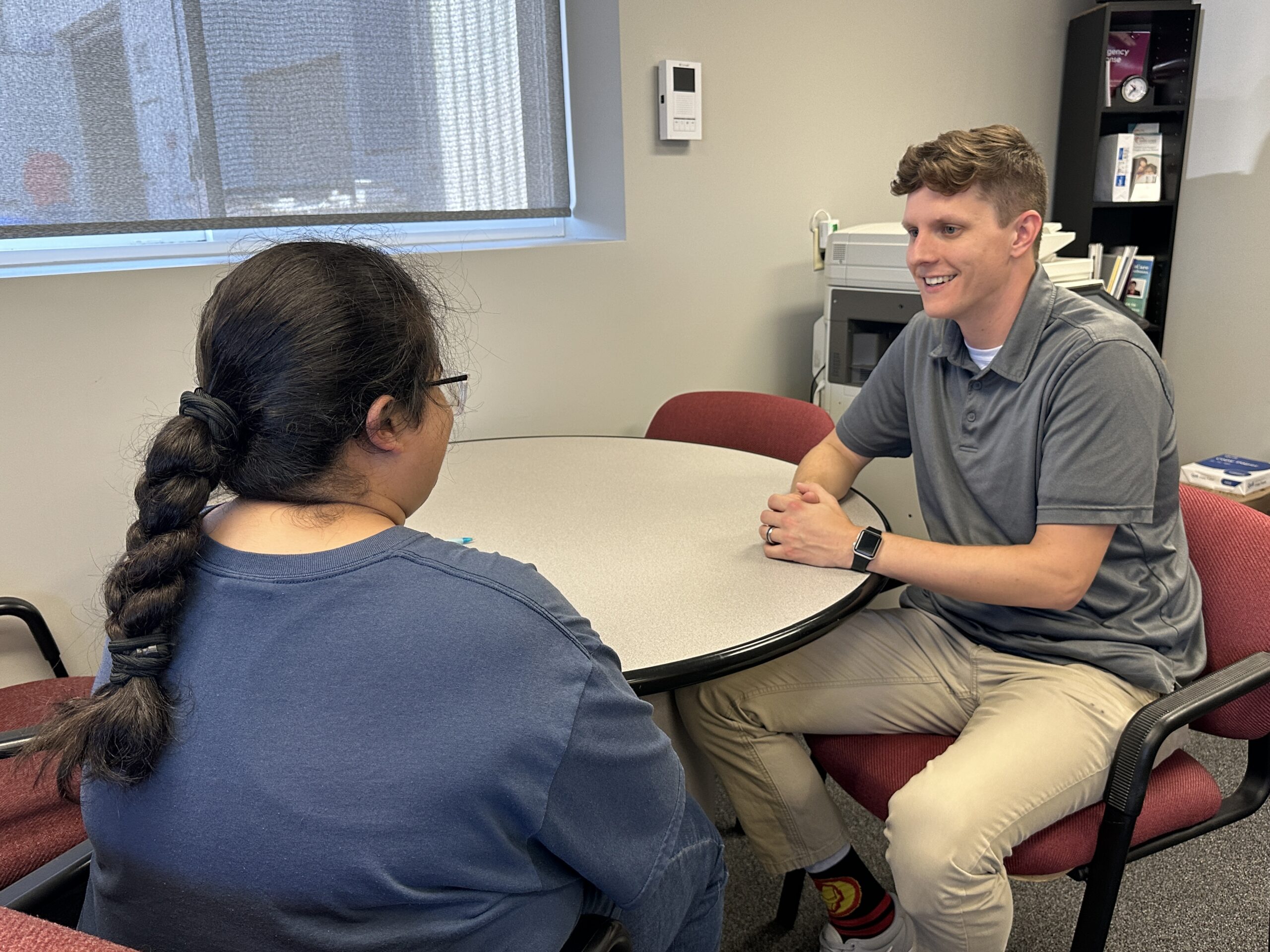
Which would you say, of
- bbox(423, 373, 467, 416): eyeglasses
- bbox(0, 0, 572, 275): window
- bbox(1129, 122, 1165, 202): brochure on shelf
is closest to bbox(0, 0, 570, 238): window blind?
bbox(0, 0, 572, 275): window

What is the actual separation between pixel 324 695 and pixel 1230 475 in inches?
128

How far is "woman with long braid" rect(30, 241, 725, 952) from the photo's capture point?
26.8 inches

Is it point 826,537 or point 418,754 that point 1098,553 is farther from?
point 418,754

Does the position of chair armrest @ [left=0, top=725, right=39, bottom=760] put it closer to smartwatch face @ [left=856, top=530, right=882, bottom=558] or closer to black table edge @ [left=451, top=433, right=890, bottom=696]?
black table edge @ [left=451, top=433, right=890, bottom=696]

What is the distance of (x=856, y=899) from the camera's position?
145 centimetres

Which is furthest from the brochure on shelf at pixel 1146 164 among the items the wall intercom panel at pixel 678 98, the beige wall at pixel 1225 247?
the wall intercom panel at pixel 678 98

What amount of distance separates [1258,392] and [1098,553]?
2660 millimetres

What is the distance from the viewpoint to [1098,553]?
1.32m

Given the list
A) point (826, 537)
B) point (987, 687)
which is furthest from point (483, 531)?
point (987, 687)

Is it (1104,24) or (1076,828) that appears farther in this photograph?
(1104,24)

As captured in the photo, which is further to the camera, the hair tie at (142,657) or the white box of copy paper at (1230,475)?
the white box of copy paper at (1230,475)

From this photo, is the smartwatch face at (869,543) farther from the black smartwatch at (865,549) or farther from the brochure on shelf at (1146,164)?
the brochure on shelf at (1146,164)

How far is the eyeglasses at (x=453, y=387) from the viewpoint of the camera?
34.2 inches

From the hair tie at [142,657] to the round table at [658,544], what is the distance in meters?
0.53
